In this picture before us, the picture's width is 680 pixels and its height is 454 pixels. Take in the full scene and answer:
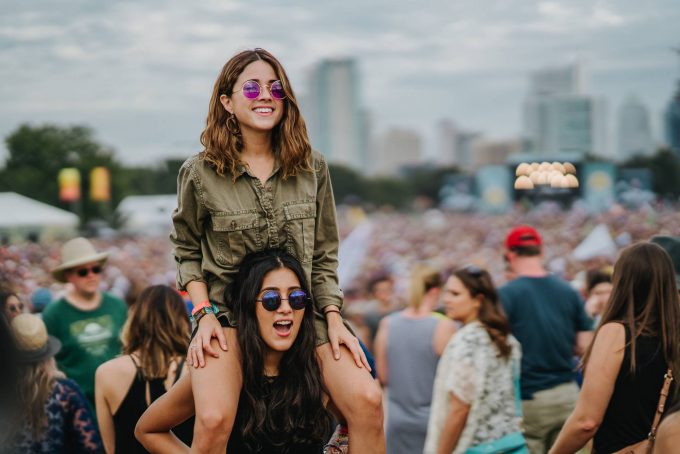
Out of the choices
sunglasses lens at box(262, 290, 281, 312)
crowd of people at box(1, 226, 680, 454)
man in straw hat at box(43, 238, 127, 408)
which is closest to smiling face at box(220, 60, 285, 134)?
crowd of people at box(1, 226, 680, 454)

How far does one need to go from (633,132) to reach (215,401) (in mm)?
20924

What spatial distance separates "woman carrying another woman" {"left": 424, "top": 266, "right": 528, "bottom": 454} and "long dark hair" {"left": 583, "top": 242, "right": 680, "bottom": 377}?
0.99 metres

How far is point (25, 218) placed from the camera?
87.8ft

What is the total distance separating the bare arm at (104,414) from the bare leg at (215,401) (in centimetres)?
162

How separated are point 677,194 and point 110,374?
6.51 meters

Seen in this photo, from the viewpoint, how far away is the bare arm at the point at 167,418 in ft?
10.9

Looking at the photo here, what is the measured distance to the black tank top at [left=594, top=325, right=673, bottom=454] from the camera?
12.2 feet

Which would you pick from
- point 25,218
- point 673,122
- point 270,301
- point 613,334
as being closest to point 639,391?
point 613,334

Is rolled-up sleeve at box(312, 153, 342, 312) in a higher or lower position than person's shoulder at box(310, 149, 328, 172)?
lower

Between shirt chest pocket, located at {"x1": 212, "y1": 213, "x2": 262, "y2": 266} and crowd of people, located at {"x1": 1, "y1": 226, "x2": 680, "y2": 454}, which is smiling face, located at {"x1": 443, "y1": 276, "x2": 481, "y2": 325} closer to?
crowd of people, located at {"x1": 1, "y1": 226, "x2": 680, "y2": 454}

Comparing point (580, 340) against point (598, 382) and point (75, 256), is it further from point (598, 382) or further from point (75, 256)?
point (75, 256)

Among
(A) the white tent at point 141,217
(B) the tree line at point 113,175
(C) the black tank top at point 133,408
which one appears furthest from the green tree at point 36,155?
(C) the black tank top at point 133,408

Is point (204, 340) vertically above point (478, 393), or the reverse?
point (204, 340)

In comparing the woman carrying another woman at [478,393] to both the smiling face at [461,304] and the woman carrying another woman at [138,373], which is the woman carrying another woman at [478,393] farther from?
the woman carrying another woman at [138,373]
